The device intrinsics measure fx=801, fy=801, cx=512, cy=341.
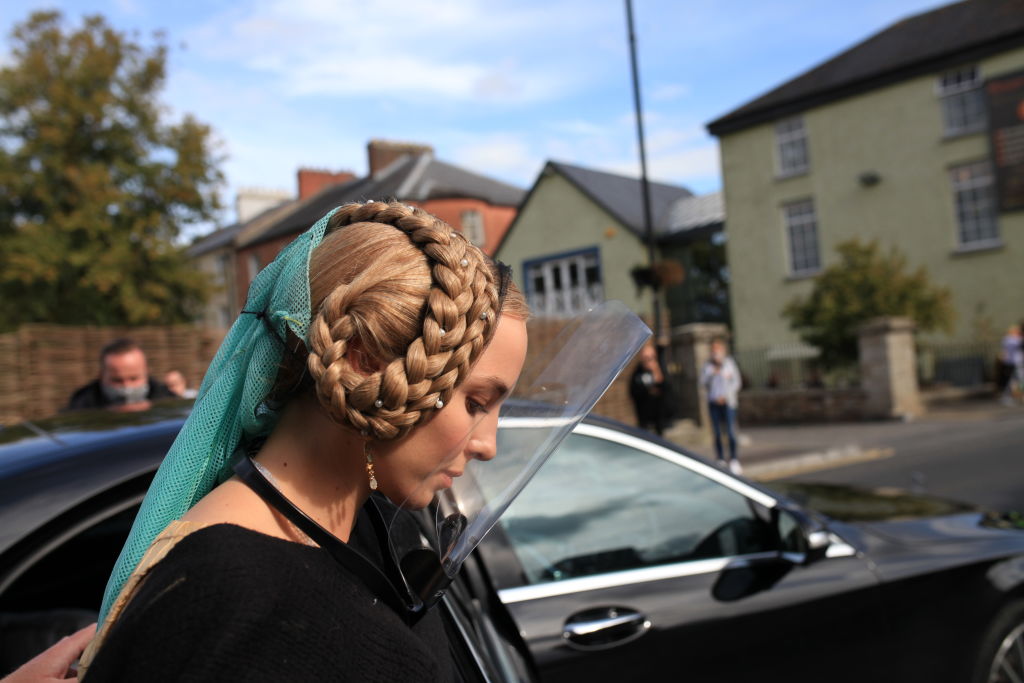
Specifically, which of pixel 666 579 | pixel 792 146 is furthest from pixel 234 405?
pixel 792 146

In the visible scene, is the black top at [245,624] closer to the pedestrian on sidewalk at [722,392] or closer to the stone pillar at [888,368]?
the pedestrian on sidewalk at [722,392]

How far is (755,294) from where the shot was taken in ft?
89.9

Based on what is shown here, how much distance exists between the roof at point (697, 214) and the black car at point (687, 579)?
28.2 m

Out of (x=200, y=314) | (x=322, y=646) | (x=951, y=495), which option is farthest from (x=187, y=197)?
(x=322, y=646)

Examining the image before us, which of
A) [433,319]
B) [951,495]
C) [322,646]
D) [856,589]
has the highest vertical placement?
[433,319]

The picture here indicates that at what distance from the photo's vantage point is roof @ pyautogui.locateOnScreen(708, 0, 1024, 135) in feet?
73.8

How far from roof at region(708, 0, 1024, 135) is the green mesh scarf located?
26258 millimetres

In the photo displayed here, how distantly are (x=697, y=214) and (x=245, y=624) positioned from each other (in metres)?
32.6

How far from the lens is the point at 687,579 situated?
2.57m

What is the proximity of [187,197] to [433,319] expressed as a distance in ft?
81.0

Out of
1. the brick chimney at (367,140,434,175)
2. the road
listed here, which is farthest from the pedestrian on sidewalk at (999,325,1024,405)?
the brick chimney at (367,140,434,175)

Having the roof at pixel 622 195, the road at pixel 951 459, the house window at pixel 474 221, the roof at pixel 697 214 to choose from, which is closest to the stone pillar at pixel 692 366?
the road at pixel 951 459

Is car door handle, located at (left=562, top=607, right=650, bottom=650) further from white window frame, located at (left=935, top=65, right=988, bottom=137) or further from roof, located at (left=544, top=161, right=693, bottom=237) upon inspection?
roof, located at (left=544, top=161, right=693, bottom=237)

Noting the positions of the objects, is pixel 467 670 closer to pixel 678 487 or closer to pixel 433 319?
pixel 433 319
